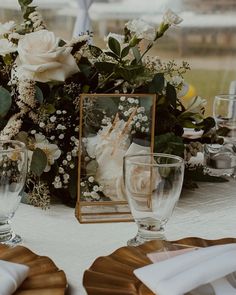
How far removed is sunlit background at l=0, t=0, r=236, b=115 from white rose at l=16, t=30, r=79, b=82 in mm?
2464

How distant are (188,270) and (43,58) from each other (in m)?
0.54

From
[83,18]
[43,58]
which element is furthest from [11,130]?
[83,18]

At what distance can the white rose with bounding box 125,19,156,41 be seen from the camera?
130 centimetres

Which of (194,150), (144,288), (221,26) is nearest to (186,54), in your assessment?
(221,26)

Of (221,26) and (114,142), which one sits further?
(221,26)

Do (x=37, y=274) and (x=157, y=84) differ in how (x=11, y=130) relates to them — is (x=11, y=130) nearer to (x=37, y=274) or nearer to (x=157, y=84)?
(x=157, y=84)

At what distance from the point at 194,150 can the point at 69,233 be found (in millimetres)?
409

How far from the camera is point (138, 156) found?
1025 millimetres

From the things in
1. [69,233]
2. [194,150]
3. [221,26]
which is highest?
[221,26]

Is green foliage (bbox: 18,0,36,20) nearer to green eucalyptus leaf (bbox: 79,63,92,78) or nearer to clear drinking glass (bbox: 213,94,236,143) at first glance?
green eucalyptus leaf (bbox: 79,63,92,78)

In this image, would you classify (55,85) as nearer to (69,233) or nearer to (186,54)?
(69,233)

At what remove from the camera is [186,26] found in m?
4.05

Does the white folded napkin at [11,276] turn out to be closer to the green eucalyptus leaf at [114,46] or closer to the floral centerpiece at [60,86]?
the floral centerpiece at [60,86]

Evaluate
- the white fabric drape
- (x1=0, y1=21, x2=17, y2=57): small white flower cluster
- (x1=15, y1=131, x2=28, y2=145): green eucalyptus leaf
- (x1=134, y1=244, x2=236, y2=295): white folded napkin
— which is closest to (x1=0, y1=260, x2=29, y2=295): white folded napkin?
(x1=134, y1=244, x2=236, y2=295): white folded napkin
